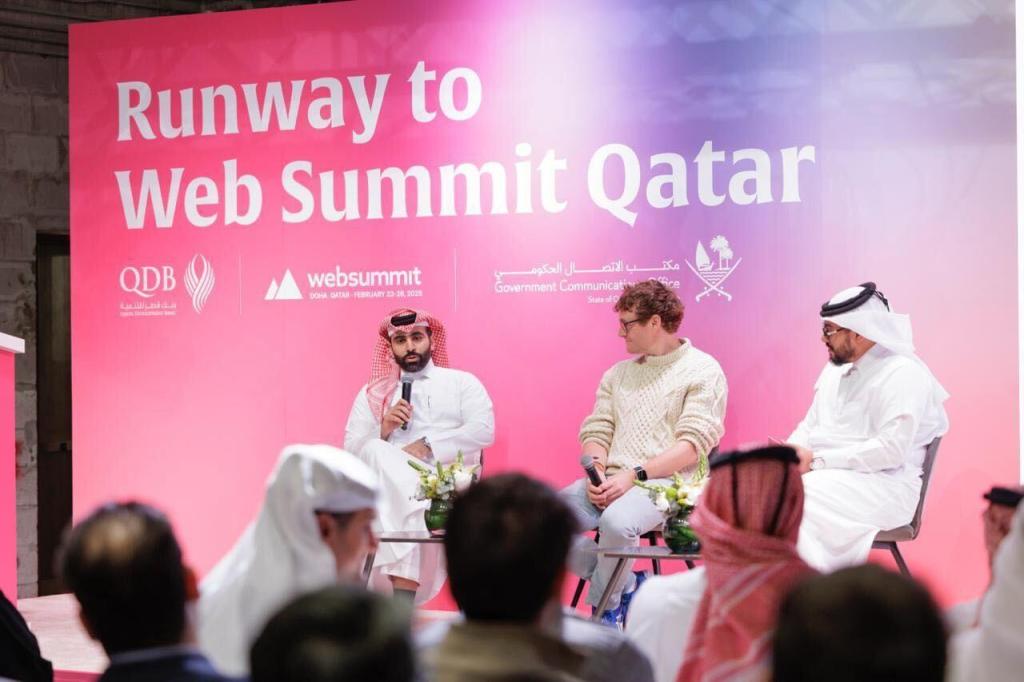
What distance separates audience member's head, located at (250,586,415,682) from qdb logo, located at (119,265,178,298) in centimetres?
566

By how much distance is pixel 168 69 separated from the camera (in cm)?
667

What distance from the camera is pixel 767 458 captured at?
2512 millimetres

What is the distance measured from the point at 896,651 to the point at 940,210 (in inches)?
190

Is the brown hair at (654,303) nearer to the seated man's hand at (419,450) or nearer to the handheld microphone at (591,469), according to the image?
the handheld microphone at (591,469)

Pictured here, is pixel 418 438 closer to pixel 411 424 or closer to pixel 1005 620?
pixel 411 424

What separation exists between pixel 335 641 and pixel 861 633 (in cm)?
44

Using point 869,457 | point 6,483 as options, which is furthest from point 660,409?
point 6,483

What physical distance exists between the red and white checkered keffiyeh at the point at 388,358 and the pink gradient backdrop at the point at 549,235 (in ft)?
0.53

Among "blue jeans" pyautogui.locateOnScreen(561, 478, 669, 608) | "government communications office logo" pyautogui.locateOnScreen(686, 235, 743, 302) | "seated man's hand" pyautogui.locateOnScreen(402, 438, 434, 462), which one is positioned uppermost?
"government communications office logo" pyautogui.locateOnScreen(686, 235, 743, 302)

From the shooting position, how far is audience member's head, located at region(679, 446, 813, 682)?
2.34 metres

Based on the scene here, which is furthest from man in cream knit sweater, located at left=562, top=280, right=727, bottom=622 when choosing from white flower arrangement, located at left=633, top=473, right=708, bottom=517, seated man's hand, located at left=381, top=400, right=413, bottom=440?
seated man's hand, located at left=381, top=400, right=413, bottom=440

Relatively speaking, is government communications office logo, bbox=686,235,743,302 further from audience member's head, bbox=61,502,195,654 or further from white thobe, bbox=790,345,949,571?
audience member's head, bbox=61,502,195,654

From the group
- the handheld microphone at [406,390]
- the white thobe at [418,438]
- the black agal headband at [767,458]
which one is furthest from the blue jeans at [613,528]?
the black agal headband at [767,458]

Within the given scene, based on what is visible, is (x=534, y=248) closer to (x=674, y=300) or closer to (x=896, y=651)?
(x=674, y=300)
